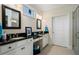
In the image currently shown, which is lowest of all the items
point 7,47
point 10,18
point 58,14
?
point 7,47

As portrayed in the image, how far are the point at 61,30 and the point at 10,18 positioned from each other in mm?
2919

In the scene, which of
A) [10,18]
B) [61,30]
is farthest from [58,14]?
[10,18]

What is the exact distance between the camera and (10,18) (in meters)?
2.40

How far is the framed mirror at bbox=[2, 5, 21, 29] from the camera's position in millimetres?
2178

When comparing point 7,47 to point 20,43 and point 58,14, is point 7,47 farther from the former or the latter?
point 58,14

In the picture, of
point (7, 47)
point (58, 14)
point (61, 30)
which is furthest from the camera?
point (58, 14)

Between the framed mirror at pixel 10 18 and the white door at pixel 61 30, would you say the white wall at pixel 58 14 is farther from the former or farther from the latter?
the framed mirror at pixel 10 18

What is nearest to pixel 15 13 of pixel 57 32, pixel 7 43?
pixel 7 43

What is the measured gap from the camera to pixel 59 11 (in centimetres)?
466

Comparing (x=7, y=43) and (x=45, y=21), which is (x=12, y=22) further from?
(x=45, y=21)

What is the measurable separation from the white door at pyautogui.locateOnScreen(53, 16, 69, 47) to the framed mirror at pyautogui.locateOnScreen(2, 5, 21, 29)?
248 cm

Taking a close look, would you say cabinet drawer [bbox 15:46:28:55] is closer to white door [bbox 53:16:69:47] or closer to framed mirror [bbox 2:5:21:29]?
framed mirror [bbox 2:5:21:29]

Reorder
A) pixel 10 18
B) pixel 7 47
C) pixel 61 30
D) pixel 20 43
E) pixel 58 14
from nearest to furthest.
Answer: pixel 7 47 < pixel 20 43 < pixel 10 18 < pixel 61 30 < pixel 58 14

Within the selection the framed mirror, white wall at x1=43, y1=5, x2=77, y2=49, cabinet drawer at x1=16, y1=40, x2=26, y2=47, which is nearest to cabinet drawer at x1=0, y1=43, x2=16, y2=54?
cabinet drawer at x1=16, y1=40, x2=26, y2=47
